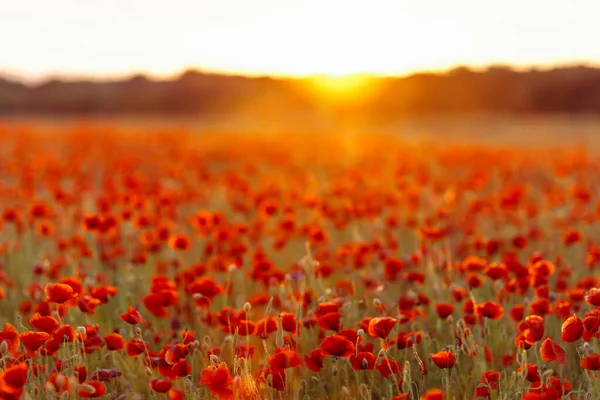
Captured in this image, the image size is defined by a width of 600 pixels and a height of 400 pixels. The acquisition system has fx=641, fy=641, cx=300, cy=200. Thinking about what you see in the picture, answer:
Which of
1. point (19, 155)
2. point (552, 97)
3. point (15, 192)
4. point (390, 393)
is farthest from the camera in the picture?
point (552, 97)

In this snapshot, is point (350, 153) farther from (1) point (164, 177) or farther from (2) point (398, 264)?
(2) point (398, 264)

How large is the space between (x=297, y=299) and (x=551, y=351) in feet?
4.01

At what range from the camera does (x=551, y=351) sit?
193cm

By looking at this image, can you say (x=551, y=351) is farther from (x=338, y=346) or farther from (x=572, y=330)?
(x=338, y=346)

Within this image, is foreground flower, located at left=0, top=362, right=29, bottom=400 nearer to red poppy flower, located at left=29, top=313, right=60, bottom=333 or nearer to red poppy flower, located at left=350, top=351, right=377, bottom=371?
red poppy flower, located at left=29, top=313, right=60, bottom=333

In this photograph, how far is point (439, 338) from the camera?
9.12 feet

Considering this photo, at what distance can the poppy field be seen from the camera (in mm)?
1986

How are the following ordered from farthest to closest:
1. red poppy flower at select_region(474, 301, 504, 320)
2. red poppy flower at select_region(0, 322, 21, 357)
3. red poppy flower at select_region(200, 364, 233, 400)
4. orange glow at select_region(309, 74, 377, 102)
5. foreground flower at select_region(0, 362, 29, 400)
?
orange glow at select_region(309, 74, 377, 102), red poppy flower at select_region(474, 301, 504, 320), red poppy flower at select_region(0, 322, 21, 357), red poppy flower at select_region(200, 364, 233, 400), foreground flower at select_region(0, 362, 29, 400)

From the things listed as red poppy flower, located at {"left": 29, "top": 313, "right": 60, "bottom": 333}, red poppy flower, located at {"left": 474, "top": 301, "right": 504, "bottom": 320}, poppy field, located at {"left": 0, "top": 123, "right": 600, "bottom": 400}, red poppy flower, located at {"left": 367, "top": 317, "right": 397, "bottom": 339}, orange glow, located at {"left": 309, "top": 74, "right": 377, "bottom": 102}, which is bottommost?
poppy field, located at {"left": 0, "top": 123, "right": 600, "bottom": 400}

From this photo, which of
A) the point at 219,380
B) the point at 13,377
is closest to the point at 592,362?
the point at 219,380

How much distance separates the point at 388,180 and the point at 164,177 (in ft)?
8.55

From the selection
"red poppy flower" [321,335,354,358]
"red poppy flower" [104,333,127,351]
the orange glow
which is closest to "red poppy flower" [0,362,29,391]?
"red poppy flower" [104,333,127,351]

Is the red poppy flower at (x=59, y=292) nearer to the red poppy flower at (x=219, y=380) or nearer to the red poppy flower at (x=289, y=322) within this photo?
the red poppy flower at (x=219, y=380)

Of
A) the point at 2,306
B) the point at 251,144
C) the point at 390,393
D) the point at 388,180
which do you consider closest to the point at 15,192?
the point at 2,306
